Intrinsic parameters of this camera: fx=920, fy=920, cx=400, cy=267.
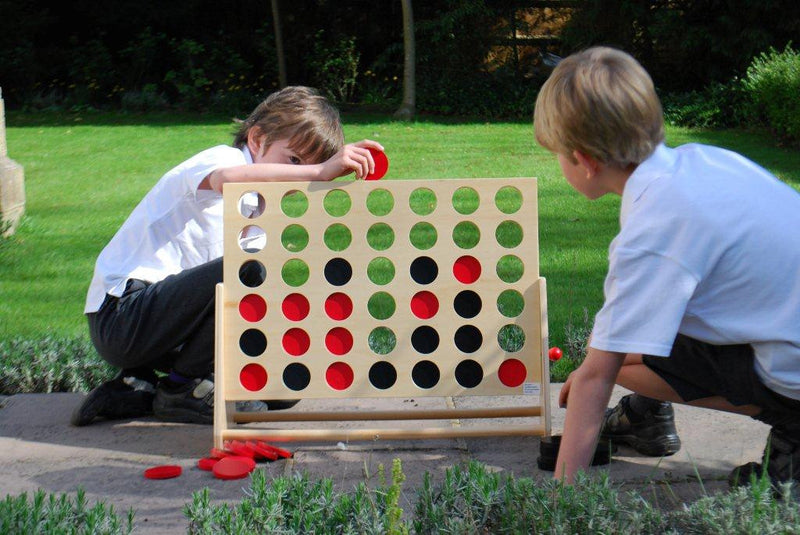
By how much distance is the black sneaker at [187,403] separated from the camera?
3324mm

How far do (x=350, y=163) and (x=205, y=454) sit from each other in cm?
107

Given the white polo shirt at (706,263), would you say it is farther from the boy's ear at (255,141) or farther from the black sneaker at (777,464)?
the boy's ear at (255,141)

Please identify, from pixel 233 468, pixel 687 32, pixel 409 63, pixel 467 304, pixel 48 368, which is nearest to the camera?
pixel 233 468

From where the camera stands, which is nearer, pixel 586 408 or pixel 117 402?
pixel 586 408

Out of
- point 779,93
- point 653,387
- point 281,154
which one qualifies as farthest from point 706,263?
point 779,93

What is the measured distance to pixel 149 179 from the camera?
29.5 feet

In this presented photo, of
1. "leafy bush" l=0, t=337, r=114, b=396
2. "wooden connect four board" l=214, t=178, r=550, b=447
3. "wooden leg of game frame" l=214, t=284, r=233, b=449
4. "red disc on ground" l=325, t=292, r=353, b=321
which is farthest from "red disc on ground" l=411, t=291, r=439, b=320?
"leafy bush" l=0, t=337, r=114, b=396

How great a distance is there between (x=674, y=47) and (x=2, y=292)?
12.1m

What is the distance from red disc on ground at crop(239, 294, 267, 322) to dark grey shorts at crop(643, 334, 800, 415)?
1244mm

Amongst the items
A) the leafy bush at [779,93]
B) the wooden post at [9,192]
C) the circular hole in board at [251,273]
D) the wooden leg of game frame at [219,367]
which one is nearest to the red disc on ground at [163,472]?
the wooden leg of game frame at [219,367]

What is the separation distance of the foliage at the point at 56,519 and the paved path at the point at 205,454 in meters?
0.33

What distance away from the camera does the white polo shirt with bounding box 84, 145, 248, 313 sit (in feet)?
10.6

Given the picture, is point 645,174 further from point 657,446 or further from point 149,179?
point 149,179

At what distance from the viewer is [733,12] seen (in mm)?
13922
